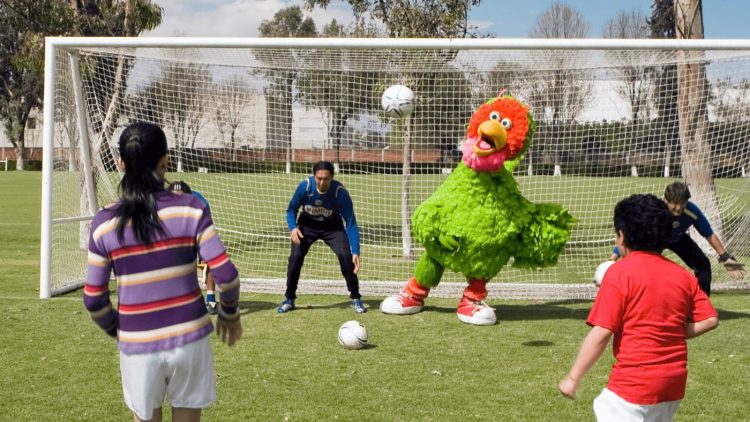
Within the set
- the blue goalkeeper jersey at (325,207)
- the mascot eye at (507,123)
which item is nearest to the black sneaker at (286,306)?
the blue goalkeeper jersey at (325,207)

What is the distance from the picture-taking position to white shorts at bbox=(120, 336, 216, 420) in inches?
125

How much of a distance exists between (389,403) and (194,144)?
9.78 m

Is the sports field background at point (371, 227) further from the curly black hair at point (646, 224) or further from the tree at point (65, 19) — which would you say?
the curly black hair at point (646, 224)

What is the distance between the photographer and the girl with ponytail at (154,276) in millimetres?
3162

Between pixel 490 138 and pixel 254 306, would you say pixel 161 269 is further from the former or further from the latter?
pixel 254 306

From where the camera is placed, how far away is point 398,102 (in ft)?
29.6

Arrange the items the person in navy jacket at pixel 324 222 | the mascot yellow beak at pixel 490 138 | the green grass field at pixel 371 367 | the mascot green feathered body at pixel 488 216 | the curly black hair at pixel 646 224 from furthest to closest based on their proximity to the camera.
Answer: the person in navy jacket at pixel 324 222
the mascot green feathered body at pixel 488 216
the mascot yellow beak at pixel 490 138
the green grass field at pixel 371 367
the curly black hair at pixel 646 224

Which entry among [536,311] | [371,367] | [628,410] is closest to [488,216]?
[536,311]

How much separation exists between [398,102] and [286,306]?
261cm

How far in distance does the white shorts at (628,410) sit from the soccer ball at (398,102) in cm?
611

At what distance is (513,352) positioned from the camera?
6797 millimetres

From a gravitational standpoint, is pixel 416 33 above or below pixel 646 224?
above

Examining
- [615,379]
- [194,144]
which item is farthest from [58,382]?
[194,144]

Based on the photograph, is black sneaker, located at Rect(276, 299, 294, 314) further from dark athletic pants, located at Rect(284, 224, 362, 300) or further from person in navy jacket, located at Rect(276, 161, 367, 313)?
dark athletic pants, located at Rect(284, 224, 362, 300)
